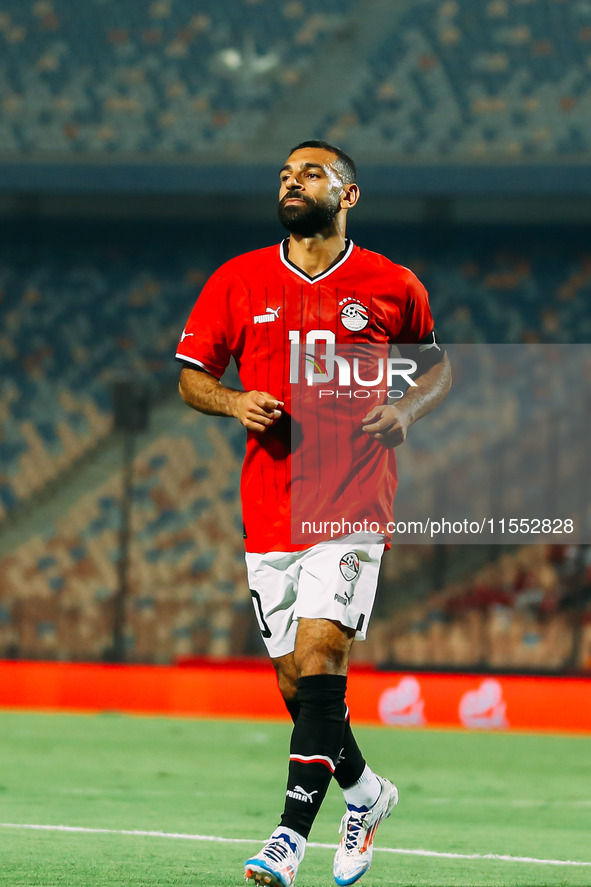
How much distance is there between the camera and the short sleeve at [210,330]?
4402mm

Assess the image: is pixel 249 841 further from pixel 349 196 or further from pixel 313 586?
pixel 349 196

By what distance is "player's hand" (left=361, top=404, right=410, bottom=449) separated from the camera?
13.6 ft

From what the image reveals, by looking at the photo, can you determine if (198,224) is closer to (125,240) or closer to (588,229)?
(125,240)

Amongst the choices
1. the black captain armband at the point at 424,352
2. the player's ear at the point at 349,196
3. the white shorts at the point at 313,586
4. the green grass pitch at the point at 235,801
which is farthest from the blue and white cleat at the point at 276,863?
the player's ear at the point at 349,196

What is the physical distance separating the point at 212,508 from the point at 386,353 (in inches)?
432

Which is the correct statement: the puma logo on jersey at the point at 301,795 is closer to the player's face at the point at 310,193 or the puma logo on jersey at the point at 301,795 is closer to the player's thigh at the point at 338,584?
the player's thigh at the point at 338,584

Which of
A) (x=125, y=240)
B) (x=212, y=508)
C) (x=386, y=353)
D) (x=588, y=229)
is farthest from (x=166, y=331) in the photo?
(x=386, y=353)

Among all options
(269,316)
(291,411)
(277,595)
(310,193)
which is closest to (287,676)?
(277,595)

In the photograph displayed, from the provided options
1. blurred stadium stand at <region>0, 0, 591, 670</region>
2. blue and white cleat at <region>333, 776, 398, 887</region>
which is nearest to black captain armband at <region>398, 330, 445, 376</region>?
blue and white cleat at <region>333, 776, 398, 887</region>

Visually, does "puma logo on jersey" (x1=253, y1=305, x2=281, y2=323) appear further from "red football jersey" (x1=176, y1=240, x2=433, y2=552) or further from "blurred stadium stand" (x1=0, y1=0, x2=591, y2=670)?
"blurred stadium stand" (x1=0, y1=0, x2=591, y2=670)

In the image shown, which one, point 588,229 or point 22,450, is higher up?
point 588,229

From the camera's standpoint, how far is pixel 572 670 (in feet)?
36.6

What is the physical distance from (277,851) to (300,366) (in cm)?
142

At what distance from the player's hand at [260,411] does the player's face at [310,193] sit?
0.56 m
